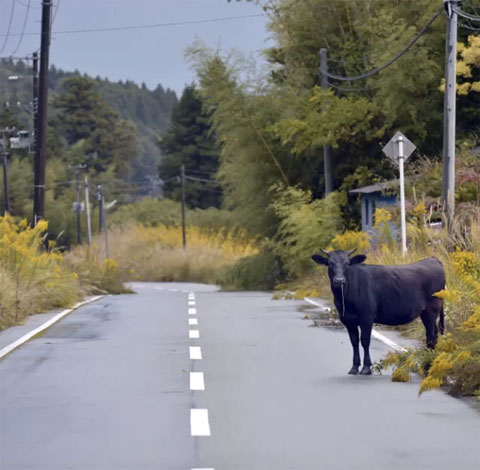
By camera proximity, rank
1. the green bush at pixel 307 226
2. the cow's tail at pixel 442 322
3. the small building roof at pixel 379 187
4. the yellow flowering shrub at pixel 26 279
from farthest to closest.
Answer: the green bush at pixel 307 226 < the small building roof at pixel 379 187 < the yellow flowering shrub at pixel 26 279 < the cow's tail at pixel 442 322

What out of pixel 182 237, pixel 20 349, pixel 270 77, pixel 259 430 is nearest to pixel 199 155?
pixel 182 237

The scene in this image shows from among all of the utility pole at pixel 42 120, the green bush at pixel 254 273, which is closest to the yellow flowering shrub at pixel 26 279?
the utility pole at pixel 42 120

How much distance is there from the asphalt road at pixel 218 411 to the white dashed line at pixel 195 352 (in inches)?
1.4

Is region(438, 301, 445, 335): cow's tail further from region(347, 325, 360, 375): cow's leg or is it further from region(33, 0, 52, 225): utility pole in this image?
region(33, 0, 52, 225): utility pole

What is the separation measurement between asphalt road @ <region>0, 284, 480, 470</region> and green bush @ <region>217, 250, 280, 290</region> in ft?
89.2

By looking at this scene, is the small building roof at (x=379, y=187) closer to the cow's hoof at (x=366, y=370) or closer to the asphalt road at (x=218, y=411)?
the asphalt road at (x=218, y=411)

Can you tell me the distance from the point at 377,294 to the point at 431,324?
2.47ft

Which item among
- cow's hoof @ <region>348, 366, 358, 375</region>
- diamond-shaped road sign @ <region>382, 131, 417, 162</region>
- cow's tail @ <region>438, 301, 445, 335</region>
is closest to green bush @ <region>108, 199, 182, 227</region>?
diamond-shaped road sign @ <region>382, 131, 417, 162</region>

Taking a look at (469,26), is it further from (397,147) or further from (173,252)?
(173,252)

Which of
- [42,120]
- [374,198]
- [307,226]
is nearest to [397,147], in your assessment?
[42,120]

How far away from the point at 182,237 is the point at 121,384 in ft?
206

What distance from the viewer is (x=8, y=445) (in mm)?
8773

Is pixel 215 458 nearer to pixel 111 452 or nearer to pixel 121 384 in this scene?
pixel 111 452

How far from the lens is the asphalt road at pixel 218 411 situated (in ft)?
27.0
